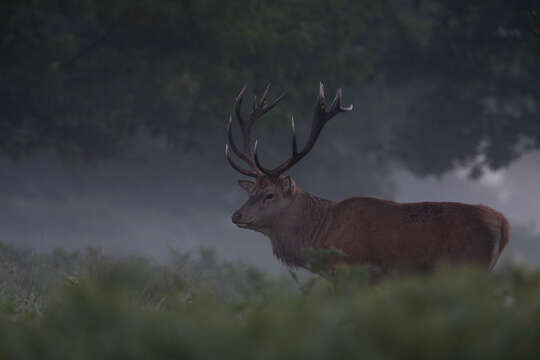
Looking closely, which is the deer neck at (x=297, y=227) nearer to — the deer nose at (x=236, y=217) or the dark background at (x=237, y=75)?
the deer nose at (x=236, y=217)

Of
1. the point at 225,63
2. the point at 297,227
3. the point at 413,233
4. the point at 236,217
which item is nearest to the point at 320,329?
the point at 413,233

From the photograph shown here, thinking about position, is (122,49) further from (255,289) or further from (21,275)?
(255,289)

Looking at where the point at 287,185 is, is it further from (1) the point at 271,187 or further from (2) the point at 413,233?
(2) the point at 413,233

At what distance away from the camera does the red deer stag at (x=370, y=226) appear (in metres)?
5.26

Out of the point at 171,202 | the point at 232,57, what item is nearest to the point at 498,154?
the point at 232,57

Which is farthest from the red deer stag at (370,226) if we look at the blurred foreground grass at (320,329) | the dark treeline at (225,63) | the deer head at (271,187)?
the dark treeline at (225,63)

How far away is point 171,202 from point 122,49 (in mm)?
15192

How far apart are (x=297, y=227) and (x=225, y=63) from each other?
20.6 ft

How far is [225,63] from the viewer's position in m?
12.0

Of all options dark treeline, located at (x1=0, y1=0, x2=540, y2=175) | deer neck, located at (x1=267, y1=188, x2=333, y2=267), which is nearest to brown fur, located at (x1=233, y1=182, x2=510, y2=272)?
deer neck, located at (x1=267, y1=188, x2=333, y2=267)

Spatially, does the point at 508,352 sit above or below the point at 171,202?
below

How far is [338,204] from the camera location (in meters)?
6.55

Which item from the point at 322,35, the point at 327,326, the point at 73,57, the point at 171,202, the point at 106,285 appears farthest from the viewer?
the point at 171,202

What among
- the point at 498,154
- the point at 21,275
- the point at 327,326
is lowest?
the point at 327,326
